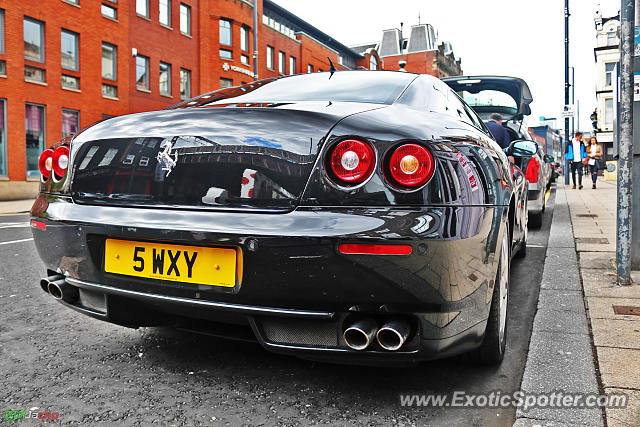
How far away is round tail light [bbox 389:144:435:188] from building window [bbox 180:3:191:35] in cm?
2771

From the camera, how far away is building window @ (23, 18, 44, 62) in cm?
1902

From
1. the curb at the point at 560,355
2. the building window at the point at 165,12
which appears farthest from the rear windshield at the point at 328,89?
the building window at the point at 165,12

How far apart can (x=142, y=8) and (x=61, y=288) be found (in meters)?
25.0

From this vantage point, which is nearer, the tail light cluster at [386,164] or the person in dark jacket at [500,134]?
the tail light cluster at [386,164]

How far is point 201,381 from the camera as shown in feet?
7.95

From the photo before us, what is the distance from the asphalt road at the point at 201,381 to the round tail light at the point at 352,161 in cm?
89

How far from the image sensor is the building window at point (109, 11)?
2242cm

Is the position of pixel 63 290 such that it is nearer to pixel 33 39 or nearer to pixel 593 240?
pixel 593 240

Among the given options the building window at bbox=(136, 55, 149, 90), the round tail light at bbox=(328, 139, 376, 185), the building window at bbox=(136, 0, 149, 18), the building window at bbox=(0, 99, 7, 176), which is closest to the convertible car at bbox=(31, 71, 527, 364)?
the round tail light at bbox=(328, 139, 376, 185)

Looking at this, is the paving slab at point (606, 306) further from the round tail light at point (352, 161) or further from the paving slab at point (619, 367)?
the round tail light at point (352, 161)

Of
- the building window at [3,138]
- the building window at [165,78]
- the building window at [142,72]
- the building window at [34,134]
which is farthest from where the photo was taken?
the building window at [165,78]

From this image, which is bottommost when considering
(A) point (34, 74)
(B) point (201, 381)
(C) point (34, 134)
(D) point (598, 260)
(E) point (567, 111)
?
(B) point (201, 381)

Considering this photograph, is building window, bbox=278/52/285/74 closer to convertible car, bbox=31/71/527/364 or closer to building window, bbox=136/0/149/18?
building window, bbox=136/0/149/18

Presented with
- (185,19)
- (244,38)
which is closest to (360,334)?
(185,19)
